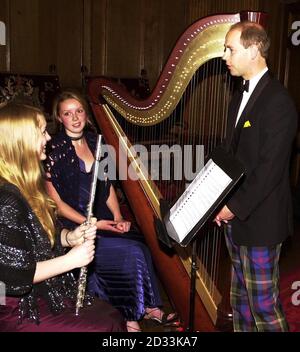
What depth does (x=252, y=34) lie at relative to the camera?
1.88 meters

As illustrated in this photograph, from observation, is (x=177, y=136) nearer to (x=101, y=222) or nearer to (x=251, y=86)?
(x=101, y=222)

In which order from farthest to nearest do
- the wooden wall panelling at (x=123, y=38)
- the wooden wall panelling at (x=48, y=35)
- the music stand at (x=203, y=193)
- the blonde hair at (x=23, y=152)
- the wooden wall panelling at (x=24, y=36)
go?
1. the wooden wall panelling at (x=123, y=38)
2. the wooden wall panelling at (x=48, y=35)
3. the wooden wall panelling at (x=24, y=36)
4. the blonde hair at (x=23, y=152)
5. the music stand at (x=203, y=193)

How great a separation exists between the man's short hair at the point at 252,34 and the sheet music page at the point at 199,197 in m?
0.55

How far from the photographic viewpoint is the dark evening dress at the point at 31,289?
5.21 ft

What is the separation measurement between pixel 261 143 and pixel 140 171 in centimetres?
127

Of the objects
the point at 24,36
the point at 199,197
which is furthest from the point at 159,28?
the point at 199,197

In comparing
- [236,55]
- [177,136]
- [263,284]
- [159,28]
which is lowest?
[263,284]

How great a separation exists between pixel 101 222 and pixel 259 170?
3.95 feet

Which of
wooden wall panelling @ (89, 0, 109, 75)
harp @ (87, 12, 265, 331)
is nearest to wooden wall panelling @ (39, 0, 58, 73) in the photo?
wooden wall panelling @ (89, 0, 109, 75)

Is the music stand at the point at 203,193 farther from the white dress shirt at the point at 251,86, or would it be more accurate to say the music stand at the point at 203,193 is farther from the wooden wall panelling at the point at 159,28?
the wooden wall panelling at the point at 159,28

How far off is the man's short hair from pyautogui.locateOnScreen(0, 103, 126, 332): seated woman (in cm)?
86

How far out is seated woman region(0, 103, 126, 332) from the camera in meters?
1.60

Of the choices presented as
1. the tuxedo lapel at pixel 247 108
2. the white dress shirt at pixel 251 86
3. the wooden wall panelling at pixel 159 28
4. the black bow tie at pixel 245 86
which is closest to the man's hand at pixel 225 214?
the tuxedo lapel at pixel 247 108
